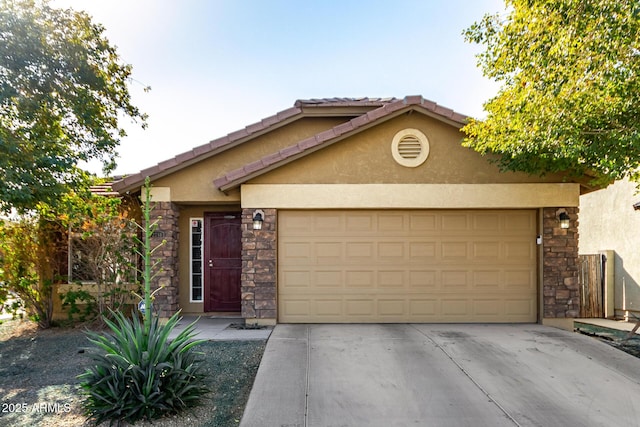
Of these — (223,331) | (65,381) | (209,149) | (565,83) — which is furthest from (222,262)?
(565,83)

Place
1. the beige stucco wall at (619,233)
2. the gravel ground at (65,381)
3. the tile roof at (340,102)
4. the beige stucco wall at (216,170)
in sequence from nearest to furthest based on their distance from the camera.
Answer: the gravel ground at (65,381) → the beige stucco wall at (216,170) → the tile roof at (340,102) → the beige stucco wall at (619,233)

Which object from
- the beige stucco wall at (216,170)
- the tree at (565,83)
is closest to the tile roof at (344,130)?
the beige stucco wall at (216,170)

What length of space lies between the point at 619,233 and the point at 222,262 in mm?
11129

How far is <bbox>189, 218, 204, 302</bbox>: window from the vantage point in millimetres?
9097

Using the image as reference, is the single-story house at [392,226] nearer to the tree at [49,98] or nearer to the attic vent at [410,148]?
the attic vent at [410,148]

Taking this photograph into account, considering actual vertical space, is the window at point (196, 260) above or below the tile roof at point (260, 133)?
below

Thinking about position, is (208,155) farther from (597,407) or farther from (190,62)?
(597,407)

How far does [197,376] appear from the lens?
4809mm

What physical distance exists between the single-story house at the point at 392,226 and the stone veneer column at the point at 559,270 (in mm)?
21

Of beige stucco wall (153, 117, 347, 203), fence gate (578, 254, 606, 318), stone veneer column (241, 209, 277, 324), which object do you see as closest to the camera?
stone veneer column (241, 209, 277, 324)

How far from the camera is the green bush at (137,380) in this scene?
4.15 m

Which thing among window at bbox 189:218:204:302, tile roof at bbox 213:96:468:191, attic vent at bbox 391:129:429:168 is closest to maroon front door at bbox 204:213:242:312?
window at bbox 189:218:204:302

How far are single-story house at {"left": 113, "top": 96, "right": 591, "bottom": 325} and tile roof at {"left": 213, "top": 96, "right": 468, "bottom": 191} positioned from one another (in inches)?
0.9

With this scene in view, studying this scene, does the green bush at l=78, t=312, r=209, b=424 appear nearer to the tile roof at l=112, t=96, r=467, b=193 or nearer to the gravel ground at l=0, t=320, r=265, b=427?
the gravel ground at l=0, t=320, r=265, b=427
